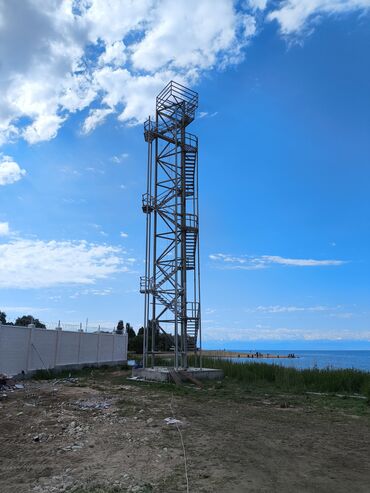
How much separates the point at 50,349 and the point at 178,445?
62.7ft

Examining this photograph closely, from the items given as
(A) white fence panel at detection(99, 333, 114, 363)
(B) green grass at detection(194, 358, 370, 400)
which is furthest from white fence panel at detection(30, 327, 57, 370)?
(B) green grass at detection(194, 358, 370, 400)

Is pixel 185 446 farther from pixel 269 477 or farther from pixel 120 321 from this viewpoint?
pixel 120 321

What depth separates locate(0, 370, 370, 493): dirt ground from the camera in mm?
6723

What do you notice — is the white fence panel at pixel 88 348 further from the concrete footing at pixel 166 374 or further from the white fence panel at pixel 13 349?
the white fence panel at pixel 13 349

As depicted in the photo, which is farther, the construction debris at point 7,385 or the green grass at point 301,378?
the green grass at point 301,378

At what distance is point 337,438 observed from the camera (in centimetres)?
995

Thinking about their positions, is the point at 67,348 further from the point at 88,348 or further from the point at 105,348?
the point at 105,348

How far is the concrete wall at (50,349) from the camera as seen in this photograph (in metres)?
21.7

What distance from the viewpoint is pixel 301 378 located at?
2228 centimetres

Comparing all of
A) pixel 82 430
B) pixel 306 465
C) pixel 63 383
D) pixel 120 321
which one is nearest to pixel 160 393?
pixel 63 383

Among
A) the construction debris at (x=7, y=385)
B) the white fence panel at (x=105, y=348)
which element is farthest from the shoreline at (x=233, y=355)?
the construction debris at (x=7, y=385)

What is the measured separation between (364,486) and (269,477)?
4.38 ft

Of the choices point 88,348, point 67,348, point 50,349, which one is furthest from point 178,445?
point 88,348

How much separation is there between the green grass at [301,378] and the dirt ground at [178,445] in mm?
4754
